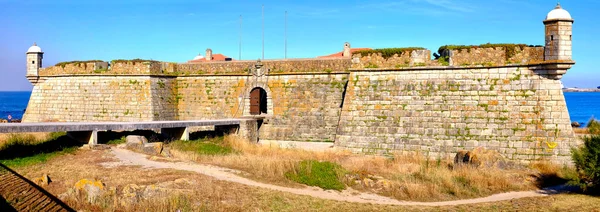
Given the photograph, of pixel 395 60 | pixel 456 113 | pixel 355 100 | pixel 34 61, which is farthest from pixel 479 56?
pixel 34 61

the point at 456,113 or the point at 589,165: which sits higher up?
the point at 456,113

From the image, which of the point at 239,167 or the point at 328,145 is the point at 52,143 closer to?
the point at 239,167

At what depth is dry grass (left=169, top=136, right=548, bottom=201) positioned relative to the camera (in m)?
12.6

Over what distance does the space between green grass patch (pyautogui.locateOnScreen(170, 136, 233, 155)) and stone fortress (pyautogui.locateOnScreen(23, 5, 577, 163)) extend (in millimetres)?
4367

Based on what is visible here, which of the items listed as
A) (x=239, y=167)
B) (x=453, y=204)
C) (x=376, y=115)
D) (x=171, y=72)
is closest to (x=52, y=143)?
(x=239, y=167)

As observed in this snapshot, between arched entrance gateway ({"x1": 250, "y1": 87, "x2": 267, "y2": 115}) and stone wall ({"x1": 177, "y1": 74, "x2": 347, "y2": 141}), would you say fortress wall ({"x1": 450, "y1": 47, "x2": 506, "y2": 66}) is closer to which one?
stone wall ({"x1": 177, "y1": 74, "x2": 347, "y2": 141})

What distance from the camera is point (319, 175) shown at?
1325 centimetres

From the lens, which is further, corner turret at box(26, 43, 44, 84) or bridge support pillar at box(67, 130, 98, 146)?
corner turret at box(26, 43, 44, 84)

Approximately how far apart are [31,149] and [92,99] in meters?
10.8

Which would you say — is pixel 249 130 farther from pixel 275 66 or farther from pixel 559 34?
pixel 559 34

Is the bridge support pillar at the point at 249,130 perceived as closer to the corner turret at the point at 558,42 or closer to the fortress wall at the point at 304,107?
the fortress wall at the point at 304,107

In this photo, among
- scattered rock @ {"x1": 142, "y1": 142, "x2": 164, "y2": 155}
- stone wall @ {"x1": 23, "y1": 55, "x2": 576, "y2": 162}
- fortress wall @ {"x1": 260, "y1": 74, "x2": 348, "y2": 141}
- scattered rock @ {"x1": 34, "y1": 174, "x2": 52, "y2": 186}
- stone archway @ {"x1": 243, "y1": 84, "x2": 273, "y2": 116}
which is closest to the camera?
scattered rock @ {"x1": 34, "y1": 174, "x2": 52, "y2": 186}

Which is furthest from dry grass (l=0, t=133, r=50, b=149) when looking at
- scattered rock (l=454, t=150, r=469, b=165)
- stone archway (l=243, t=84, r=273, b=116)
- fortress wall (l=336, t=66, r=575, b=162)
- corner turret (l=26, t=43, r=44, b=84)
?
scattered rock (l=454, t=150, r=469, b=165)

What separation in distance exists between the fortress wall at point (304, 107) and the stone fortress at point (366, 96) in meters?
0.05
